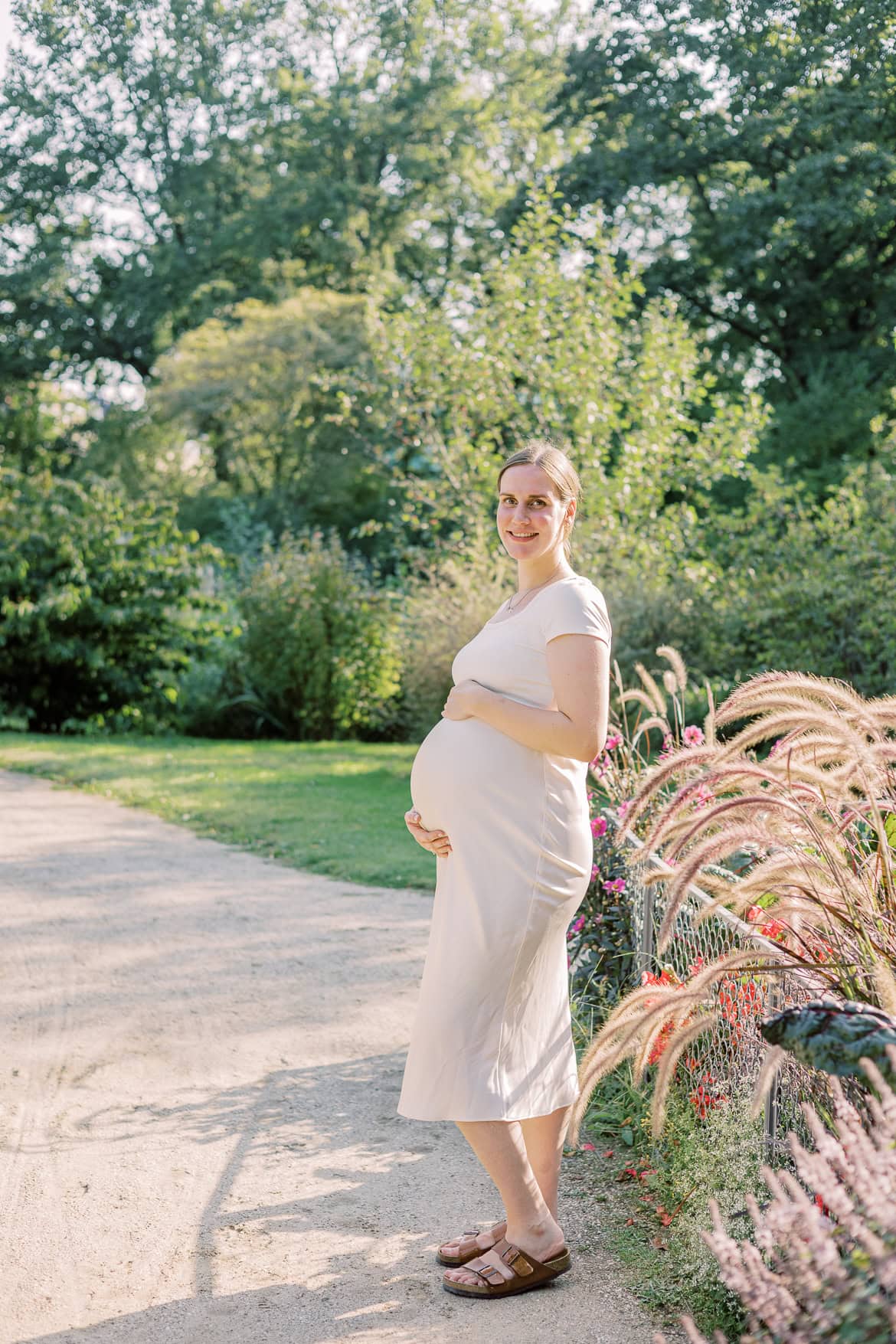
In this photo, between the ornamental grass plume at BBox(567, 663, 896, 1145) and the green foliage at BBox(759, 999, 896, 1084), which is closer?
the green foliage at BBox(759, 999, 896, 1084)

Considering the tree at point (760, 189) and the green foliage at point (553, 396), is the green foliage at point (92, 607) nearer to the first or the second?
the green foliage at point (553, 396)

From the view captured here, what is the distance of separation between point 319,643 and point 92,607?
3114 millimetres

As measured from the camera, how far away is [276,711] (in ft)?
60.4

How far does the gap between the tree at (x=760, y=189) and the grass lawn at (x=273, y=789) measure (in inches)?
453

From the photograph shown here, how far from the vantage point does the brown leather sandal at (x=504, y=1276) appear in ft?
10.6

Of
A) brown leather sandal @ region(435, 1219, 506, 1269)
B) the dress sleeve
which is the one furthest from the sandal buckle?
the dress sleeve

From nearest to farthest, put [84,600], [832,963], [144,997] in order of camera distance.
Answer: [832,963] < [144,997] < [84,600]

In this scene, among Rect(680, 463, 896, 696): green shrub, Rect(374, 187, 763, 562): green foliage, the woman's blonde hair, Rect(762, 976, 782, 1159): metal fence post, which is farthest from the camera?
Rect(374, 187, 763, 562): green foliage

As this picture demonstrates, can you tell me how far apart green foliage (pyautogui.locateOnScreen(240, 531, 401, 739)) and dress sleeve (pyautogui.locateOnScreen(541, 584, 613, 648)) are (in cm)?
1409

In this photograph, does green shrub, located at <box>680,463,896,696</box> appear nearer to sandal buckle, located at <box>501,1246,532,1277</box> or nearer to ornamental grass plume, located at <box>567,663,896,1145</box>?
ornamental grass plume, located at <box>567,663,896,1145</box>

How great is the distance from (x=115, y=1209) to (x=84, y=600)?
14384mm

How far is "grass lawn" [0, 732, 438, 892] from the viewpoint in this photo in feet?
30.6

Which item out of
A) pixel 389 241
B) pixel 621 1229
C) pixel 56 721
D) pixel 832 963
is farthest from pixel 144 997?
pixel 389 241

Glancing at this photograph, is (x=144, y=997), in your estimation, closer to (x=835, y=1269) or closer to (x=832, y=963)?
(x=832, y=963)
